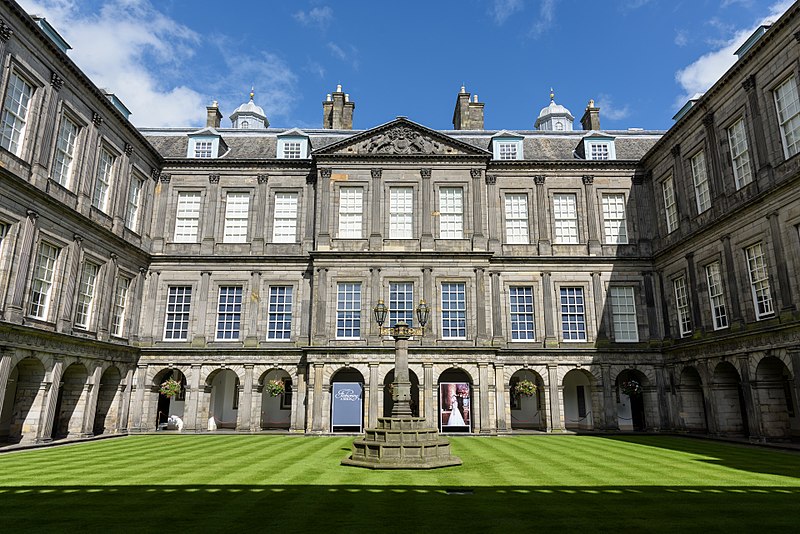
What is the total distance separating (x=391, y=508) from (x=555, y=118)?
41378 millimetres

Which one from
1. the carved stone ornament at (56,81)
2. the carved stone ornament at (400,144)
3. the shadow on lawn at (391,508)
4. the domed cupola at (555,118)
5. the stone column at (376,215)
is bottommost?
the shadow on lawn at (391,508)

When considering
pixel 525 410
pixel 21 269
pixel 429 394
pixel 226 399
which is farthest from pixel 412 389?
pixel 21 269

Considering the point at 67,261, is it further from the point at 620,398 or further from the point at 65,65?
the point at 620,398

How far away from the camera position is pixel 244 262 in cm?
2884

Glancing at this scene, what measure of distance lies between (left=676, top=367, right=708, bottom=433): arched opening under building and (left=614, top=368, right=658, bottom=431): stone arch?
138 cm

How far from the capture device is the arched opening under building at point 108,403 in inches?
990

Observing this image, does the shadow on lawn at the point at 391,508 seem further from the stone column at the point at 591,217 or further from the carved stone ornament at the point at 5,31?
the stone column at the point at 591,217

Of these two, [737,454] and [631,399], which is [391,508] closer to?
[737,454]

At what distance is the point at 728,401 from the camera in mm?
22703

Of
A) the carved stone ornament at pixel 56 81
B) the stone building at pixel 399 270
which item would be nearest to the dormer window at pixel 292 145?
the stone building at pixel 399 270

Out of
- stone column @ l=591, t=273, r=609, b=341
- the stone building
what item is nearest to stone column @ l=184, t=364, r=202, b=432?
the stone building

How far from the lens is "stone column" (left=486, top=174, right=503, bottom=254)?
95.4ft

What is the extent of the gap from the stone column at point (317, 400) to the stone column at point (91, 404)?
31.4 feet

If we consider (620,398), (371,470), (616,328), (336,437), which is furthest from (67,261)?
(620,398)
